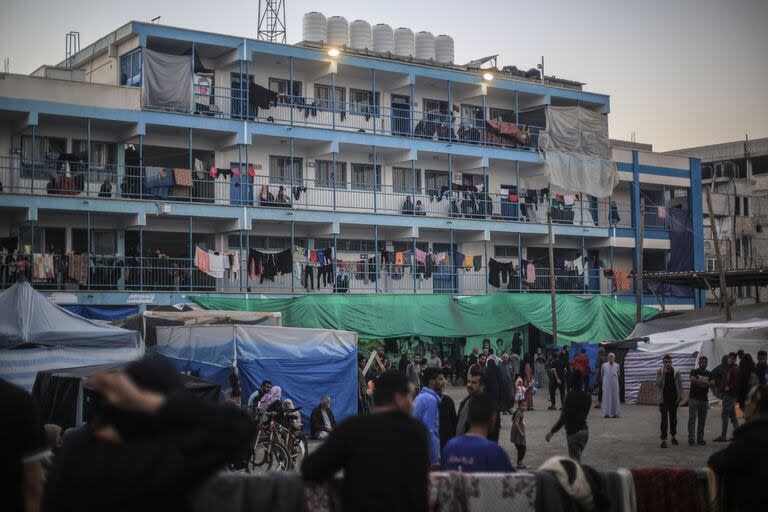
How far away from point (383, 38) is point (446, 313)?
15.3 meters

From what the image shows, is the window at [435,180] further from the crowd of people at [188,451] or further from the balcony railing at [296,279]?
the crowd of people at [188,451]

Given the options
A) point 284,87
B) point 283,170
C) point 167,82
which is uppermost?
point 284,87

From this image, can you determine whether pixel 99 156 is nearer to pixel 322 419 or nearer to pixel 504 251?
pixel 504 251

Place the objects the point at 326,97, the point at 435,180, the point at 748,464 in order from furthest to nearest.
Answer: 1. the point at 435,180
2. the point at 326,97
3. the point at 748,464

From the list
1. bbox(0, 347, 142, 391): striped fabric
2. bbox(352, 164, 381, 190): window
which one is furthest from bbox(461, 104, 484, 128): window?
bbox(0, 347, 142, 391): striped fabric

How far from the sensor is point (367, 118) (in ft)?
147

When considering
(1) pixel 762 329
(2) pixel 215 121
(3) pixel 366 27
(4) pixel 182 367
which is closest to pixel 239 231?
(2) pixel 215 121

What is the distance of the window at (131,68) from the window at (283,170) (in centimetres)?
639

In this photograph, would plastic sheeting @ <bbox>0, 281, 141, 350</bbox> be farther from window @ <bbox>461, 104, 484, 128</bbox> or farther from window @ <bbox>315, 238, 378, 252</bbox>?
window @ <bbox>461, 104, 484, 128</bbox>

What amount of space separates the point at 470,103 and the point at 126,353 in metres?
29.9

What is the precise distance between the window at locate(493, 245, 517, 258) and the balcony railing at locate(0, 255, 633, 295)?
1.59m

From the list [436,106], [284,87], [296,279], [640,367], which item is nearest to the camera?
[640,367]

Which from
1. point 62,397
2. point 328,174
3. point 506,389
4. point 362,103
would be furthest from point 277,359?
point 362,103

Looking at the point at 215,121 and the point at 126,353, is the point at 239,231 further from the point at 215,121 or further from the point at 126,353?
the point at 126,353
